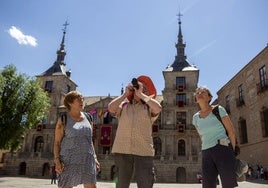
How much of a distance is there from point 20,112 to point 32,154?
1472cm

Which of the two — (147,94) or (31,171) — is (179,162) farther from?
(147,94)

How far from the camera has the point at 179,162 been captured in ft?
104

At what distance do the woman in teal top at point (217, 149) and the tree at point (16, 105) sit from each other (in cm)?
2094

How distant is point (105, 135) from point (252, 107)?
767 inches

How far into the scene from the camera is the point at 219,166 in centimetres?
364

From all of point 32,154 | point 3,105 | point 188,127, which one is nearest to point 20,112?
point 3,105

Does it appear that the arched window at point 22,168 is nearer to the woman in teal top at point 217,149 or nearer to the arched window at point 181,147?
the arched window at point 181,147

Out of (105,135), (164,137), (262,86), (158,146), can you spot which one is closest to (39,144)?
(105,135)

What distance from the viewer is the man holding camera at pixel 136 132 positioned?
340 centimetres

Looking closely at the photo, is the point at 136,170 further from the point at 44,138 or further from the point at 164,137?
the point at 44,138

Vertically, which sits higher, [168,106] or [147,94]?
[168,106]

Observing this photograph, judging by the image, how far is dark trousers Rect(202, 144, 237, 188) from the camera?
11.6 feet

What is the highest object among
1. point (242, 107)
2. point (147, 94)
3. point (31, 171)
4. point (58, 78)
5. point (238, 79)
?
point (58, 78)

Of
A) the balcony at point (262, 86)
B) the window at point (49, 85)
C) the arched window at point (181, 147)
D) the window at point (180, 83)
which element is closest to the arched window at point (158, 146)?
the arched window at point (181, 147)
